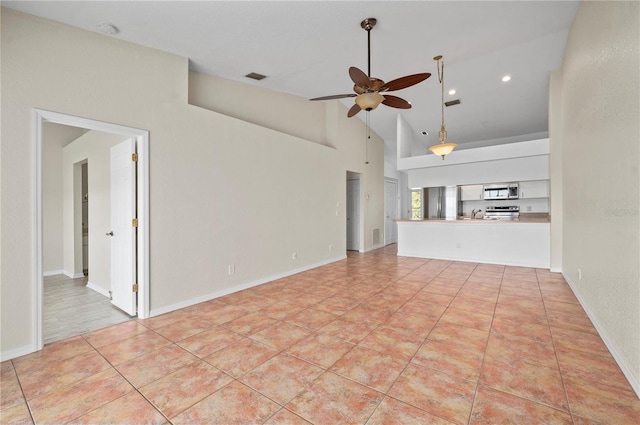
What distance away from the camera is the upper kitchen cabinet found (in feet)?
24.4

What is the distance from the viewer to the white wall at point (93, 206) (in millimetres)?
4102

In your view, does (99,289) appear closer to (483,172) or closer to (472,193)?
(483,172)

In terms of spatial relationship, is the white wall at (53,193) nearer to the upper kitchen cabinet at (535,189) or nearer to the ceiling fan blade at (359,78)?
the ceiling fan blade at (359,78)

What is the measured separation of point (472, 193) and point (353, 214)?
3708 mm

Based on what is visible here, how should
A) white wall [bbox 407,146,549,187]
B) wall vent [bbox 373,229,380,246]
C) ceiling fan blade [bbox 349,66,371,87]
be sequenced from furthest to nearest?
wall vent [bbox 373,229,380,246] < white wall [bbox 407,146,549,187] < ceiling fan blade [bbox 349,66,371,87]

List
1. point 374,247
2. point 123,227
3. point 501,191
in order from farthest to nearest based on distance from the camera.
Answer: point 374,247 → point 501,191 → point 123,227

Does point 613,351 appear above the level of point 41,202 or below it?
below

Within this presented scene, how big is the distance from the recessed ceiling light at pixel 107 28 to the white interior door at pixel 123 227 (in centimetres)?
107

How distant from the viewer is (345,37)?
11.7 ft

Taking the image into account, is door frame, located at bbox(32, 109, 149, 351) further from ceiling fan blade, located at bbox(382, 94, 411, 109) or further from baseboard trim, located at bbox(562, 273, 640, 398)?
baseboard trim, located at bbox(562, 273, 640, 398)

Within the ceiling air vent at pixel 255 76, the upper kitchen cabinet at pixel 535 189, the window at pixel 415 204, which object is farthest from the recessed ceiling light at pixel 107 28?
the upper kitchen cabinet at pixel 535 189

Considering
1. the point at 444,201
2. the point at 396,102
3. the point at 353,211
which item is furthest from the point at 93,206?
the point at 444,201

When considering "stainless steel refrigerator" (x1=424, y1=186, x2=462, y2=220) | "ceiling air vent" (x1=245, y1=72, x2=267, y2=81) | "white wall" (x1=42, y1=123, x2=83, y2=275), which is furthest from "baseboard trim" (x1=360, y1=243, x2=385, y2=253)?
"white wall" (x1=42, y1=123, x2=83, y2=275)

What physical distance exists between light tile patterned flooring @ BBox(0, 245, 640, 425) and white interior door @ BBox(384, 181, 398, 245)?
5606mm
